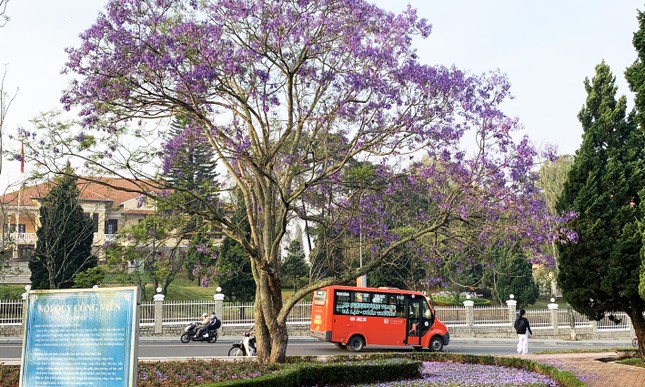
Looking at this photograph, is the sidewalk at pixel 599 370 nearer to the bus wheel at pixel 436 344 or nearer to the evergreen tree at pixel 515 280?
the bus wheel at pixel 436 344

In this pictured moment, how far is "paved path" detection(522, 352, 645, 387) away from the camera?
554 inches

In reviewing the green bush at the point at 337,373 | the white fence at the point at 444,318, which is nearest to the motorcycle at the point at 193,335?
the white fence at the point at 444,318

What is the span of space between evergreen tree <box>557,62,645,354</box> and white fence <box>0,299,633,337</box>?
14.9m

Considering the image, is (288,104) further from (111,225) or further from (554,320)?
(111,225)

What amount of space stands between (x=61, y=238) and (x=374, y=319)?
18417 mm

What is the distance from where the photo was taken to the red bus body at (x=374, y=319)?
24.7 m

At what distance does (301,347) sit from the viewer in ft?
84.9

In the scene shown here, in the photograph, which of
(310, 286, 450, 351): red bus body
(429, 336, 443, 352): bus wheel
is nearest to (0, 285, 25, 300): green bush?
(310, 286, 450, 351): red bus body

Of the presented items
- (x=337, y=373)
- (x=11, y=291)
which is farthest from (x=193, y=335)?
(x=11, y=291)

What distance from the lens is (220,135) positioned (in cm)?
1555

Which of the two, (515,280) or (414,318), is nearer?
(414,318)

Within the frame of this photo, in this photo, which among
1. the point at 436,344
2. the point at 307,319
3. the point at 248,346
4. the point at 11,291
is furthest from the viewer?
the point at 11,291

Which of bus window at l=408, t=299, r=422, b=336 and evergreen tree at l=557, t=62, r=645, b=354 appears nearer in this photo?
evergreen tree at l=557, t=62, r=645, b=354

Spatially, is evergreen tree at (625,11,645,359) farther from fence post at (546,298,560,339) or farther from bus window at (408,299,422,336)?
fence post at (546,298,560,339)
